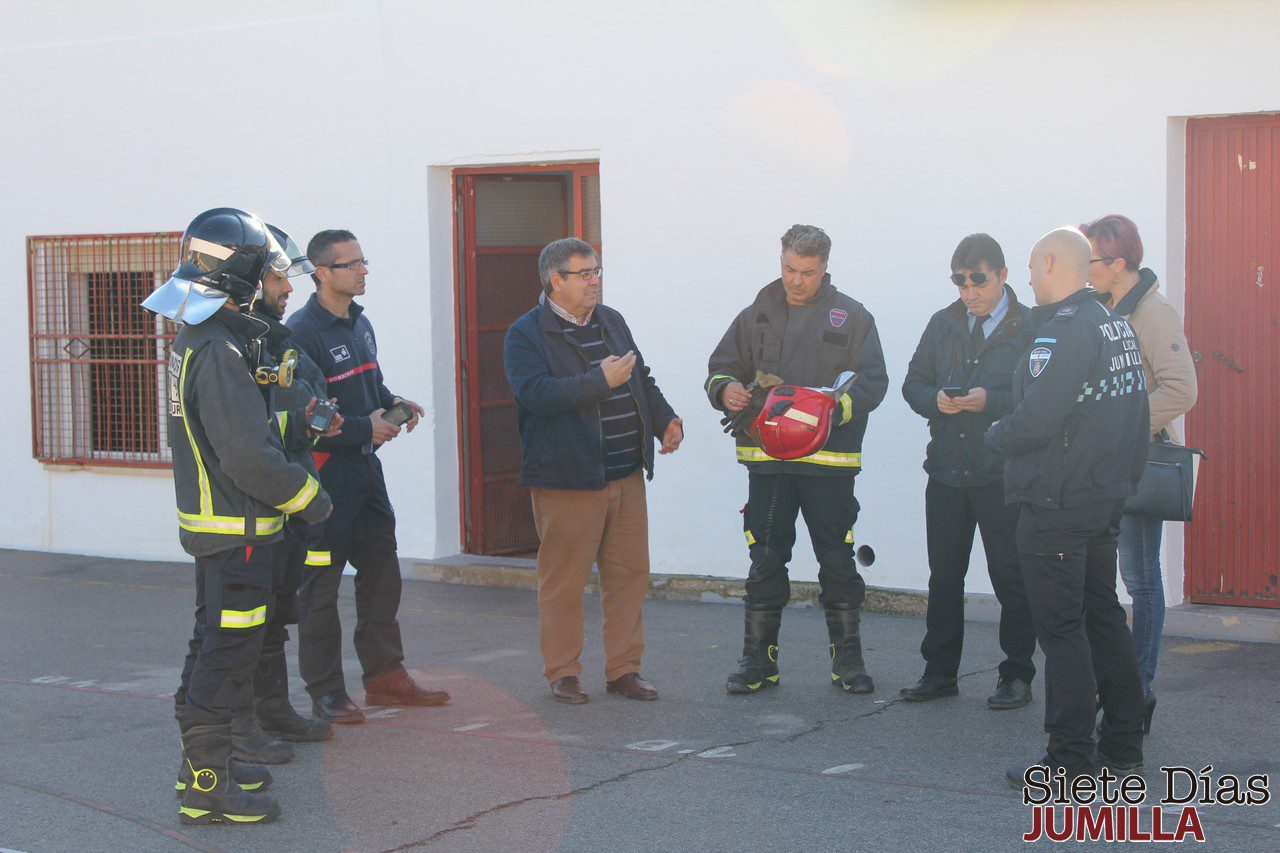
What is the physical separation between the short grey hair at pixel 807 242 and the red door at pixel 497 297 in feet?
10.7

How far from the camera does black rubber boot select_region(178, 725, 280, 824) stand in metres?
4.79

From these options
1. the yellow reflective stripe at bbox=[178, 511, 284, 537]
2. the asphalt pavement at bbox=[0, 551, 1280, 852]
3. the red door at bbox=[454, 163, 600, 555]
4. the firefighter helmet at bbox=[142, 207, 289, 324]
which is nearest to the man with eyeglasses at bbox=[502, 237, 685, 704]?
the asphalt pavement at bbox=[0, 551, 1280, 852]

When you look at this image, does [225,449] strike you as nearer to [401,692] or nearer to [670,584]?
[401,692]

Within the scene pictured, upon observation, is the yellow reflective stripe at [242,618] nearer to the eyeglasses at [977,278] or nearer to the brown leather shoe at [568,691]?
the brown leather shoe at [568,691]

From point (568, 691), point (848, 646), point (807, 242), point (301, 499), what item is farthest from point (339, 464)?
point (848, 646)

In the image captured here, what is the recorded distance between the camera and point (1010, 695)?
6.07 m

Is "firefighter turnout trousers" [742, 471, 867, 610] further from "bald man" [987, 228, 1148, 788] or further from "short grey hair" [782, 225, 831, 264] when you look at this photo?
"bald man" [987, 228, 1148, 788]

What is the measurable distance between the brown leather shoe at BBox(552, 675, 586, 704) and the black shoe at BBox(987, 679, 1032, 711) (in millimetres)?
1702

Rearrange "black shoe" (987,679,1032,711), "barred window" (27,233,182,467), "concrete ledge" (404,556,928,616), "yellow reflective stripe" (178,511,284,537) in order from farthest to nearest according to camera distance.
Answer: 1. "barred window" (27,233,182,467)
2. "concrete ledge" (404,556,928,616)
3. "black shoe" (987,679,1032,711)
4. "yellow reflective stripe" (178,511,284,537)

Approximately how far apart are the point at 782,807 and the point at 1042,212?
13.1 ft

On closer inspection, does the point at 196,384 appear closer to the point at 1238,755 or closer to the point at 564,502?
the point at 564,502

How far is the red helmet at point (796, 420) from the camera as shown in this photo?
6.09m

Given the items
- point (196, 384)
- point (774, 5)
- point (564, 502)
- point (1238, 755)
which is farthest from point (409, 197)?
point (1238, 755)

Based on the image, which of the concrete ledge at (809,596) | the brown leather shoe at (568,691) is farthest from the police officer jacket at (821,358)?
the concrete ledge at (809,596)
